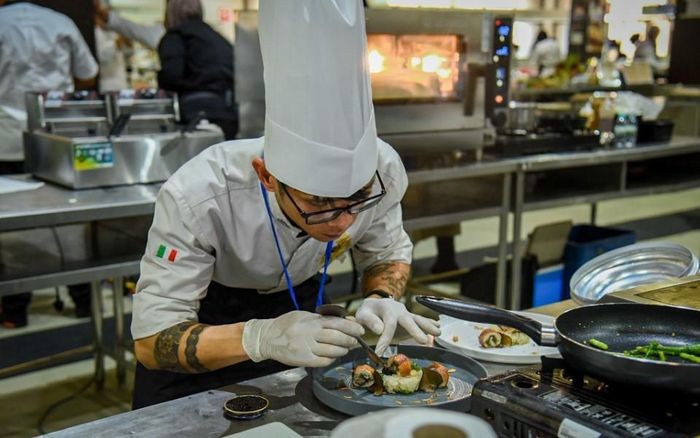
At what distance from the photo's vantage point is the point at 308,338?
1.50 meters

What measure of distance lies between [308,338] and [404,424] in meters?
0.73

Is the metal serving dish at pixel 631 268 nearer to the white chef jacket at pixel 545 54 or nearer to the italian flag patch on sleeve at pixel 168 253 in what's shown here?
the italian flag patch on sleeve at pixel 168 253

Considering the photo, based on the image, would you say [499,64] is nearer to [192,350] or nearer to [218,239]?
[218,239]

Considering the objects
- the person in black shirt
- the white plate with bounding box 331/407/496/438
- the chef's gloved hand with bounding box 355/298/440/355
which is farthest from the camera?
the person in black shirt

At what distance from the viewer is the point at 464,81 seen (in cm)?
414

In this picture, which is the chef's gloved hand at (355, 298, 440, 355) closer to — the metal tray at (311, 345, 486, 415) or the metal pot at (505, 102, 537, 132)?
the metal tray at (311, 345, 486, 415)

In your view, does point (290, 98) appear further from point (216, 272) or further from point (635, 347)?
point (635, 347)

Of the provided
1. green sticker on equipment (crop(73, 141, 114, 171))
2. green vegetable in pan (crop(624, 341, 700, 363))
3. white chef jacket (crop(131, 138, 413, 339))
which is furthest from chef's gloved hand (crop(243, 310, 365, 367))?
green sticker on equipment (crop(73, 141, 114, 171))

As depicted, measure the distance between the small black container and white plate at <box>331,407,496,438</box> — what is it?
13.3 ft

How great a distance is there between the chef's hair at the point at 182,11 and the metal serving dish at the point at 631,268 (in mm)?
3531

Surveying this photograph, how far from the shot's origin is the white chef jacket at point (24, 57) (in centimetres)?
420

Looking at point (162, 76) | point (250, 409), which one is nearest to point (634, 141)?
point (162, 76)

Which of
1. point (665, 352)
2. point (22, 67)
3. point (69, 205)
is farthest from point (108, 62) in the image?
point (665, 352)

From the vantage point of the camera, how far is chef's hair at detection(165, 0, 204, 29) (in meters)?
4.81
